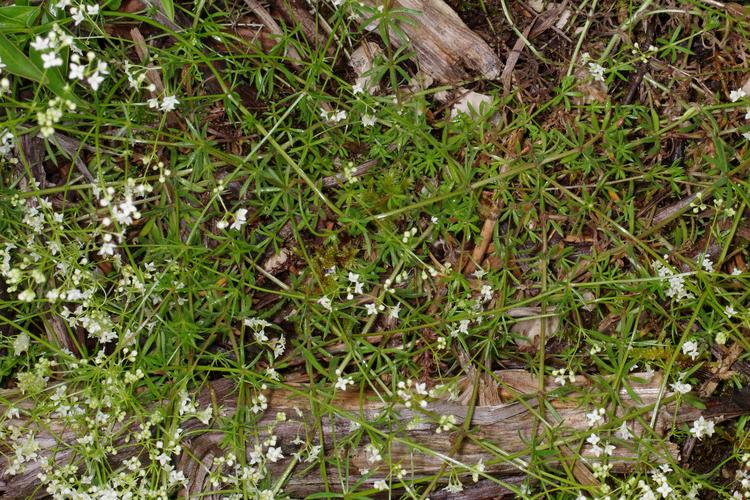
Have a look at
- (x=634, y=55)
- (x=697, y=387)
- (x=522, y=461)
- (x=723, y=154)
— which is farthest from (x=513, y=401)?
(x=634, y=55)

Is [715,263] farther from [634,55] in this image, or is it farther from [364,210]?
[364,210]

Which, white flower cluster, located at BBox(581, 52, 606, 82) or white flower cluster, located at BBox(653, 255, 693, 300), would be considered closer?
white flower cluster, located at BBox(653, 255, 693, 300)

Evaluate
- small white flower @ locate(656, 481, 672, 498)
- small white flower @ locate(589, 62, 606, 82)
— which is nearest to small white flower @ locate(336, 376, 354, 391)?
small white flower @ locate(656, 481, 672, 498)

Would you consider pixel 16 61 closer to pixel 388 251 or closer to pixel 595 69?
pixel 388 251

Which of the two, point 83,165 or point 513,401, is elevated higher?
point 83,165

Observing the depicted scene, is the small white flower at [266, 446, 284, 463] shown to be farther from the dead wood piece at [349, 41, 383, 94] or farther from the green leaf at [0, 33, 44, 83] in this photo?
the green leaf at [0, 33, 44, 83]
